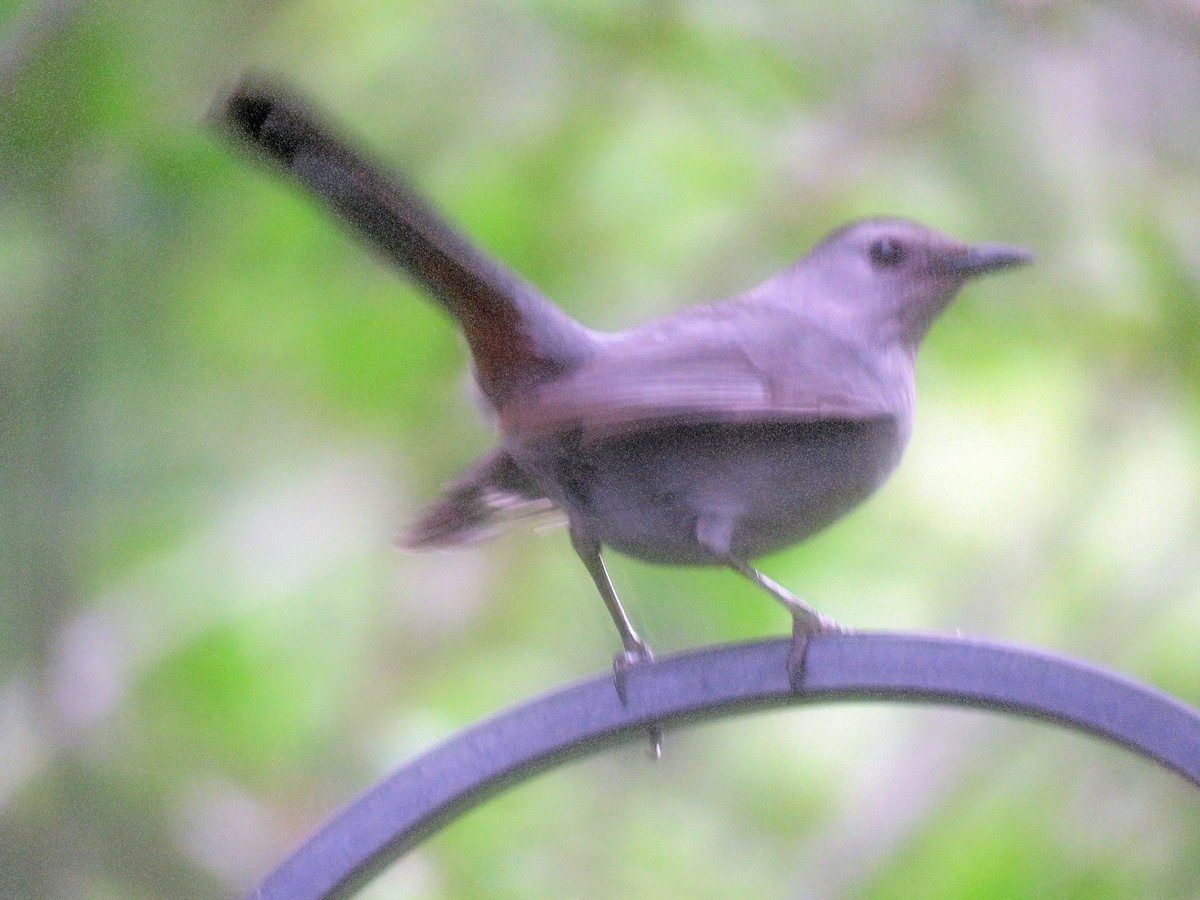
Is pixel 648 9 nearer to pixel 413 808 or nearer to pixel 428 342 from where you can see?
pixel 428 342

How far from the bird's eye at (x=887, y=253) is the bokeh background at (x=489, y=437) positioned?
1.07 m

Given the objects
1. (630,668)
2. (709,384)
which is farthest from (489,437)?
(630,668)

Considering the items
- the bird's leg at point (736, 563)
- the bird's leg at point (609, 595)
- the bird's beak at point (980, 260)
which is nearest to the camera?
the bird's leg at point (736, 563)

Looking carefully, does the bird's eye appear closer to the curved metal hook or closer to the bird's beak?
the bird's beak

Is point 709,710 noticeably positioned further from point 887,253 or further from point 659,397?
point 887,253

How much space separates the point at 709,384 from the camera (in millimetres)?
2074

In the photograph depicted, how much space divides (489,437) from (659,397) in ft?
5.26

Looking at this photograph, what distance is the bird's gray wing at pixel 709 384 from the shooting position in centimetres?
201

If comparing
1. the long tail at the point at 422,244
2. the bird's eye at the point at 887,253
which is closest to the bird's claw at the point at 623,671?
the long tail at the point at 422,244

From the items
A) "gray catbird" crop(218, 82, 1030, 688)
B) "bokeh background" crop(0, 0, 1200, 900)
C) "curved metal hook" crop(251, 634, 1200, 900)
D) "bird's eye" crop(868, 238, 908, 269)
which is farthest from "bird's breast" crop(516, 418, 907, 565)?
"bokeh background" crop(0, 0, 1200, 900)

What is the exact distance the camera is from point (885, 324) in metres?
2.62

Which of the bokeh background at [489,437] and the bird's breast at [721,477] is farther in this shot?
the bokeh background at [489,437]

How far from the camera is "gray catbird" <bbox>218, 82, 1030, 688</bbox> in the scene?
1.97 m

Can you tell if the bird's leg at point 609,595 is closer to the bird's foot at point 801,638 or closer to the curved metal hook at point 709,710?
the bird's foot at point 801,638
